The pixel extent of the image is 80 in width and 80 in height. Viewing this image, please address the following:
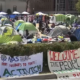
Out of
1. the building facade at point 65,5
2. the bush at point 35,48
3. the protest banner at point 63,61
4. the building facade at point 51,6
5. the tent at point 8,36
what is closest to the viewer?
the bush at point 35,48

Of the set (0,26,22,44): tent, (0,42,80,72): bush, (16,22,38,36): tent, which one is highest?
(0,42,80,72): bush

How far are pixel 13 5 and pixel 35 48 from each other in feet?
143

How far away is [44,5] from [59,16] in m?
23.7

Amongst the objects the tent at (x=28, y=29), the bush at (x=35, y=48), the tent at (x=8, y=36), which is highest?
the bush at (x=35, y=48)

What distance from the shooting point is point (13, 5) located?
51.4m

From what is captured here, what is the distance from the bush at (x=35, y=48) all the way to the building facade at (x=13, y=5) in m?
41.9

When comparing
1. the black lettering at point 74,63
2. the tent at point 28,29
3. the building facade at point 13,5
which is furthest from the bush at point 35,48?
the building facade at point 13,5

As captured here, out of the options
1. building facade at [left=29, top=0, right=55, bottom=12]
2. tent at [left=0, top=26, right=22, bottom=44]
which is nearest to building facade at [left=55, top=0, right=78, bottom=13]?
building facade at [left=29, top=0, right=55, bottom=12]

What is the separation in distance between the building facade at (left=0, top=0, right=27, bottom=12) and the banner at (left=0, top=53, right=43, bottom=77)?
4233cm

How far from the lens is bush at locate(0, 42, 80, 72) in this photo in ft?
28.3

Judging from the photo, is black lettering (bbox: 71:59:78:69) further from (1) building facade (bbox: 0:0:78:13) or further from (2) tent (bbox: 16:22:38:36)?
(1) building facade (bbox: 0:0:78:13)

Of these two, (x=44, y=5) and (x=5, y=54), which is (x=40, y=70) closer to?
(x=5, y=54)

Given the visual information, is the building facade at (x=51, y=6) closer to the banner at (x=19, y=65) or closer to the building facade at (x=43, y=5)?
the building facade at (x=43, y=5)

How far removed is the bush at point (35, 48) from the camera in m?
8.63
